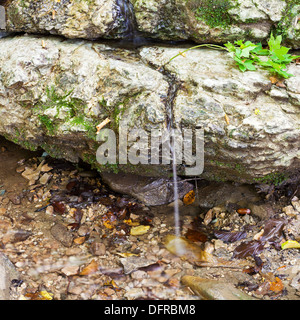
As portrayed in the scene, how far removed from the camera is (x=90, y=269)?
338 centimetres

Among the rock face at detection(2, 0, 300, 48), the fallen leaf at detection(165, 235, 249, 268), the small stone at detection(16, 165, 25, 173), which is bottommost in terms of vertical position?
the fallen leaf at detection(165, 235, 249, 268)

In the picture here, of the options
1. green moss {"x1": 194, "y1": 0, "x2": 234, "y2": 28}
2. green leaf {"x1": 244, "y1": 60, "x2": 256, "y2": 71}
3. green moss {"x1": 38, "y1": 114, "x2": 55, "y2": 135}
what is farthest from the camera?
green moss {"x1": 38, "y1": 114, "x2": 55, "y2": 135}

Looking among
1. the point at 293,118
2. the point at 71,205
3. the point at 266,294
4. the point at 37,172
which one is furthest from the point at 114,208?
the point at 293,118

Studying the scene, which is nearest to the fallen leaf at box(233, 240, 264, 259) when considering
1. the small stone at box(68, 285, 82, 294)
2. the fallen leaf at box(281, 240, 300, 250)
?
the fallen leaf at box(281, 240, 300, 250)

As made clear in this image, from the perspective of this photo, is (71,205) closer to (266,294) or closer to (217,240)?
(217,240)

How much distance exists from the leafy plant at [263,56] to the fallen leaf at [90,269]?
2252 mm

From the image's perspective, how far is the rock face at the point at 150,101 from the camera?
9.73 feet

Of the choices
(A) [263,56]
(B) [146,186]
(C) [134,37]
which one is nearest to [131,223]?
(B) [146,186]

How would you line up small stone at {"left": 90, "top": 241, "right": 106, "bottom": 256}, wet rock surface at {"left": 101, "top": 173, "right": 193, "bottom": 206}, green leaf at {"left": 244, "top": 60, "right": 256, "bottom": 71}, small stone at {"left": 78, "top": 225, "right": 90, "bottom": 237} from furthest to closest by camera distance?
wet rock surface at {"left": 101, "top": 173, "right": 193, "bottom": 206} → small stone at {"left": 78, "top": 225, "right": 90, "bottom": 237} → small stone at {"left": 90, "top": 241, "right": 106, "bottom": 256} → green leaf at {"left": 244, "top": 60, "right": 256, "bottom": 71}

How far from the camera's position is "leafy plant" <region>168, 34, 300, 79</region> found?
3.02 metres

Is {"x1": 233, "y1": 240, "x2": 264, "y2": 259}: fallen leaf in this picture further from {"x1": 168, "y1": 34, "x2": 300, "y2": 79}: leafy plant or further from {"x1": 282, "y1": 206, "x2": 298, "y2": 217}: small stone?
{"x1": 168, "y1": 34, "x2": 300, "y2": 79}: leafy plant

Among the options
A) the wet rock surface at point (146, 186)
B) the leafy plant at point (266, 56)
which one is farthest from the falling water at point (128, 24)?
the wet rock surface at point (146, 186)

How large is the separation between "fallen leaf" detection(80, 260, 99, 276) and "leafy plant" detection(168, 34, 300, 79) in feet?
7.39

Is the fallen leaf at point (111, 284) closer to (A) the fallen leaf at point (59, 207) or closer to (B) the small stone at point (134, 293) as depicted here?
(B) the small stone at point (134, 293)
